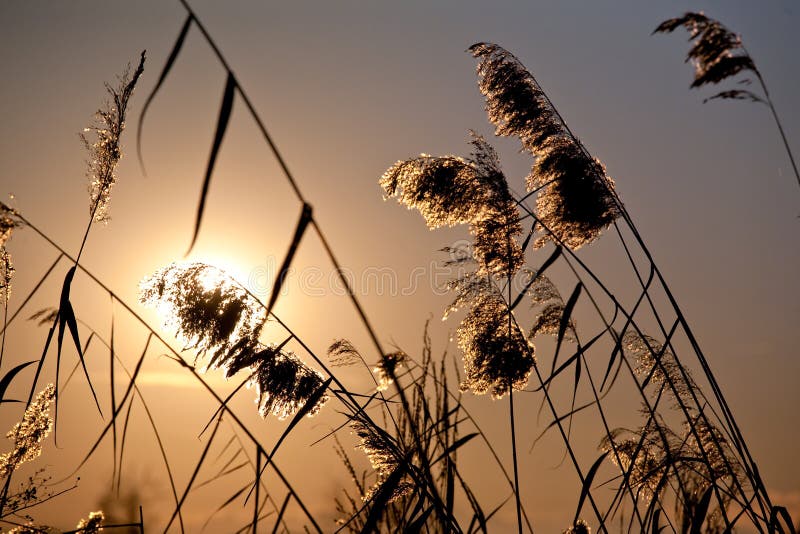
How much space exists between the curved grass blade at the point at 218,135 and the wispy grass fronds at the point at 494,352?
1.90 meters

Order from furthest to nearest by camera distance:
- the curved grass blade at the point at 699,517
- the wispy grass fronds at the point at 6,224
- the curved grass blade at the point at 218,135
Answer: the curved grass blade at the point at 699,517
the wispy grass fronds at the point at 6,224
the curved grass blade at the point at 218,135

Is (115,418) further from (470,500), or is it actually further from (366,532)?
(470,500)

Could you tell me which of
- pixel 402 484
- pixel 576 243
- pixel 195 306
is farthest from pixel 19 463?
pixel 576 243

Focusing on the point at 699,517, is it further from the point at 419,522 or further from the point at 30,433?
the point at 30,433

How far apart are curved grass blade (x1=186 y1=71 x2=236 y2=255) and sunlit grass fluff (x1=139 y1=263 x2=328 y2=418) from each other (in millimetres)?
1305

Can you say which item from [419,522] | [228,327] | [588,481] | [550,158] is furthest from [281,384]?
[550,158]

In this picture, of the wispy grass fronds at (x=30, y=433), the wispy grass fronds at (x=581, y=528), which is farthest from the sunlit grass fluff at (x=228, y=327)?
the wispy grass fronds at (x=581, y=528)

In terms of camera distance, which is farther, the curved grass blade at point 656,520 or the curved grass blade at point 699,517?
the curved grass blade at point 656,520

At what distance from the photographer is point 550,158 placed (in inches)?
114

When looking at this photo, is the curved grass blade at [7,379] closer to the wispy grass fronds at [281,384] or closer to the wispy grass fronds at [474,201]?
the wispy grass fronds at [281,384]

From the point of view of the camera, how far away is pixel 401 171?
2939mm

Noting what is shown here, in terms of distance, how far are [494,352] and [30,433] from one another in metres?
1.76

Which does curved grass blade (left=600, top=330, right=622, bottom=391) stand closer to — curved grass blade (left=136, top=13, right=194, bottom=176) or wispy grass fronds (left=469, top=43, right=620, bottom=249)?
wispy grass fronds (left=469, top=43, right=620, bottom=249)

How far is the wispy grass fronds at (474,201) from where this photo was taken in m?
2.81
